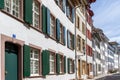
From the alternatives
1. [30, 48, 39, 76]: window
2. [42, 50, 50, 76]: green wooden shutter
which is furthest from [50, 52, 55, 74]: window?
[30, 48, 39, 76]: window

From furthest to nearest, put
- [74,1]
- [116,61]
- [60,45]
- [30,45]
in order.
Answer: [116,61] < [74,1] < [60,45] < [30,45]

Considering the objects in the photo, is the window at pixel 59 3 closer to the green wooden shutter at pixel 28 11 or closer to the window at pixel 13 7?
the green wooden shutter at pixel 28 11

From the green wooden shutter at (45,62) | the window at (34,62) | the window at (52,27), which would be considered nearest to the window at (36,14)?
the window at (34,62)

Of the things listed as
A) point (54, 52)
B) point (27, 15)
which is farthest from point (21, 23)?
point (54, 52)

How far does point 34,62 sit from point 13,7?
15.7ft

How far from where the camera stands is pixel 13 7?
16453 millimetres

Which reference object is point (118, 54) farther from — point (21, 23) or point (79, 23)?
point (21, 23)

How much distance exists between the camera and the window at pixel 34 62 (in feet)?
64.6

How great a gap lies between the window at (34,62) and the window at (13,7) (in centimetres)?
333

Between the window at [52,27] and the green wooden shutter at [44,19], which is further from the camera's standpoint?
the window at [52,27]

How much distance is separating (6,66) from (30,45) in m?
3.70

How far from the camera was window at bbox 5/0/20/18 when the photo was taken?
15.8m

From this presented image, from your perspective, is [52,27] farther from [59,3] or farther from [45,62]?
[45,62]

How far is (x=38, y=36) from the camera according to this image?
A: 68.1 ft
